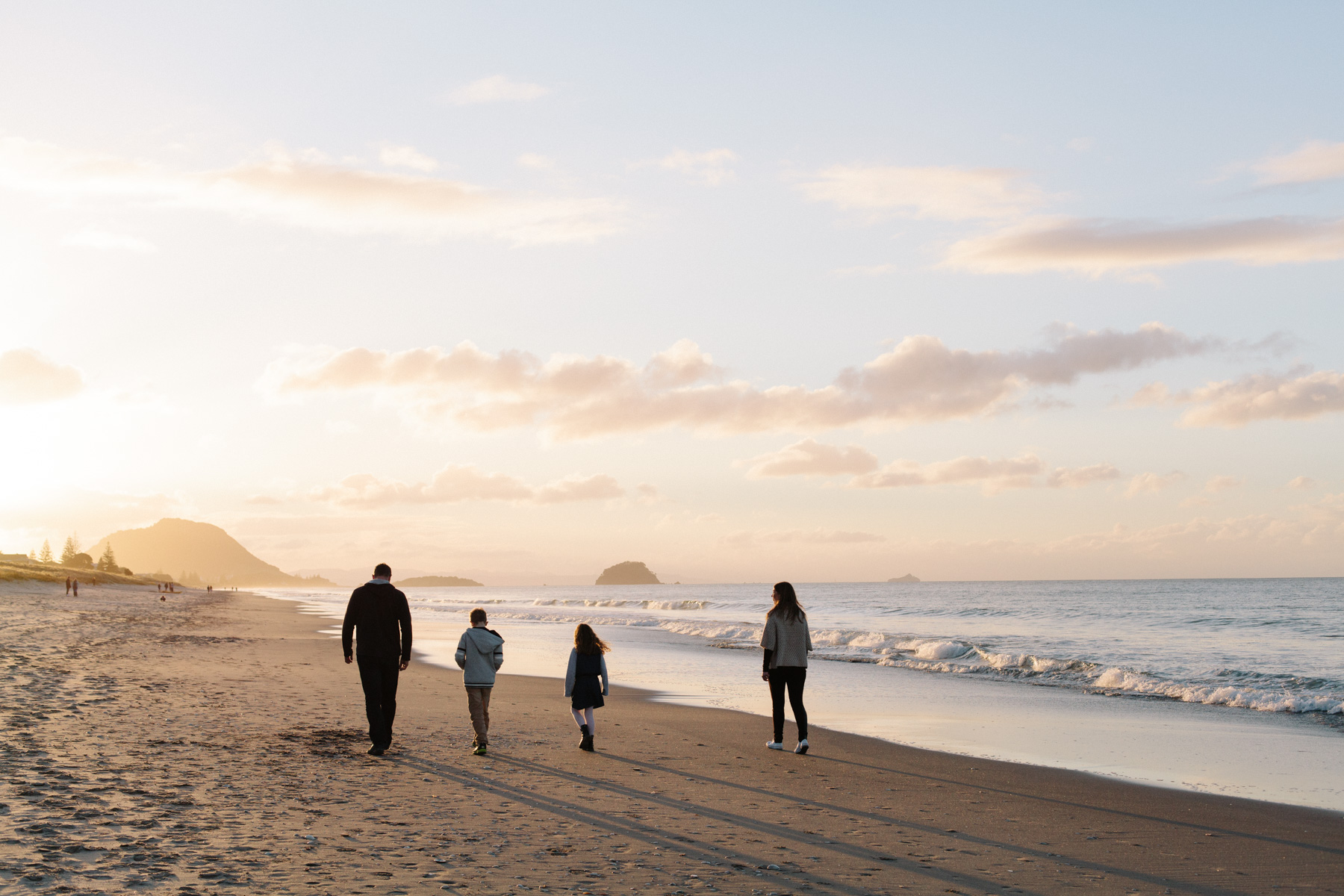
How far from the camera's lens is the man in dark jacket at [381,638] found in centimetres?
1012

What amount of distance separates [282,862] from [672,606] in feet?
272

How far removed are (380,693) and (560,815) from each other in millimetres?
3586

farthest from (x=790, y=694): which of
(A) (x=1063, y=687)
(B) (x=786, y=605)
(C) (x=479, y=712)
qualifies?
(A) (x=1063, y=687)

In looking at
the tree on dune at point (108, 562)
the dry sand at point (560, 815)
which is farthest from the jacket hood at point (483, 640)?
the tree on dune at point (108, 562)

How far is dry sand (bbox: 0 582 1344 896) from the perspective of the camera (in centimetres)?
573

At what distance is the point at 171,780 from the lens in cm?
794

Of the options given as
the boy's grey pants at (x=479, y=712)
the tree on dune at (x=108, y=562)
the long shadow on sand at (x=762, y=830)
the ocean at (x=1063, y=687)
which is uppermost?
the boy's grey pants at (x=479, y=712)

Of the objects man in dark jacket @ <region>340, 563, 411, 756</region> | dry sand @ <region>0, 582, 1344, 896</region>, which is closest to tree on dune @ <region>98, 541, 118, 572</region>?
dry sand @ <region>0, 582, 1344, 896</region>

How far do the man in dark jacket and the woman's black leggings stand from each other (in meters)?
4.40

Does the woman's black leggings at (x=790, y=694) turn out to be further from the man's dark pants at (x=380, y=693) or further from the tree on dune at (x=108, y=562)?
the tree on dune at (x=108, y=562)

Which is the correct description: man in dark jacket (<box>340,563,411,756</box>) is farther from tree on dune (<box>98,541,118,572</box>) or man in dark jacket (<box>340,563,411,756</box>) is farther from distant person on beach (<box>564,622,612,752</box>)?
tree on dune (<box>98,541,118,572</box>)

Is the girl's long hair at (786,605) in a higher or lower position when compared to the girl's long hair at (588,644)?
higher

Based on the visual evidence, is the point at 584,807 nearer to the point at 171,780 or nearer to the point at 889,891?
the point at 889,891

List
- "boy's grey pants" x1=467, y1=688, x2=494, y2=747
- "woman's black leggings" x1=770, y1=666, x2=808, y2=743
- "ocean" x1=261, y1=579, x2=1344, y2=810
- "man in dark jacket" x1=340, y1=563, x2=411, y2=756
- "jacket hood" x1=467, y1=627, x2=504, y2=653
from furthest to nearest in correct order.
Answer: "ocean" x1=261, y1=579, x2=1344, y2=810 < "woman's black leggings" x1=770, y1=666, x2=808, y2=743 < "jacket hood" x1=467, y1=627, x2=504, y2=653 < "boy's grey pants" x1=467, y1=688, x2=494, y2=747 < "man in dark jacket" x1=340, y1=563, x2=411, y2=756
